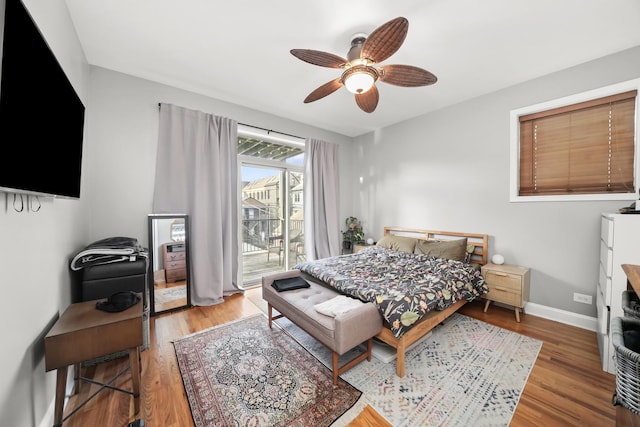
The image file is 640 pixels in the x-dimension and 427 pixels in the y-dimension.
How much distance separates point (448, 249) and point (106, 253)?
376 cm

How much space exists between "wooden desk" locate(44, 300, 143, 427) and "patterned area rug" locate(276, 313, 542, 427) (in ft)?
4.46

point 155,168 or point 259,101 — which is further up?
point 259,101

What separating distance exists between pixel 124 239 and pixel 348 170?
12.9 ft

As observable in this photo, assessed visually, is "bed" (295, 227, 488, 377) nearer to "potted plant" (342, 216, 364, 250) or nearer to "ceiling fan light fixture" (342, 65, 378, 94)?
"potted plant" (342, 216, 364, 250)

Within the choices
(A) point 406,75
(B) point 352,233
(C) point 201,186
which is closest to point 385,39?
(A) point 406,75

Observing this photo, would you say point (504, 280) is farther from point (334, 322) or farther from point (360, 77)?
point (360, 77)

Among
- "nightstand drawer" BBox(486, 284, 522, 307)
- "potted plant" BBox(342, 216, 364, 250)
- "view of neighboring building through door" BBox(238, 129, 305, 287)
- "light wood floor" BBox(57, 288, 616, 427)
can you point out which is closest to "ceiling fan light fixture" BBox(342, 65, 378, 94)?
"view of neighboring building through door" BBox(238, 129, 305, 287)

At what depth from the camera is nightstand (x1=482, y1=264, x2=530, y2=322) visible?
2570 millimetres

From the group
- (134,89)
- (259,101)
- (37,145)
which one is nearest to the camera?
(37,145)

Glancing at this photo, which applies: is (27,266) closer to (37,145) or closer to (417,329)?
(37,145)

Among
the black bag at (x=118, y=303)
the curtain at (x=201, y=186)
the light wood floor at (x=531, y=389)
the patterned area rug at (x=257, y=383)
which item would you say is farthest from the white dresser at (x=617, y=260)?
the curtain at (x=201, y=186)

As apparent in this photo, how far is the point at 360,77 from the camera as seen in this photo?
1991 mm

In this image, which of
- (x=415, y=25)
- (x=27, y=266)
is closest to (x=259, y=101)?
(x=415, y=25)

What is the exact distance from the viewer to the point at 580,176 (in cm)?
258
